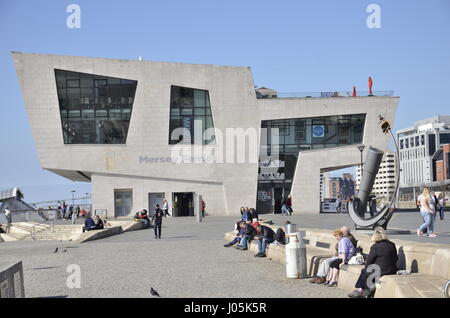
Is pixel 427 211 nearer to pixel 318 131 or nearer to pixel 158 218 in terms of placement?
pixel 158 218

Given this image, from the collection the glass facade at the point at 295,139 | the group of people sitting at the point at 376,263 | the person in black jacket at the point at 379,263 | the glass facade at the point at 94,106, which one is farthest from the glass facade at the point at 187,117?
the person in black jacket at the point at 379,263

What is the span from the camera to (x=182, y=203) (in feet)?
173

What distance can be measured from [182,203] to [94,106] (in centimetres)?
1026

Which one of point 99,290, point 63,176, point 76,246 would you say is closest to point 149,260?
point 99,290

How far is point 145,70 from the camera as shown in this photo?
50719 mm

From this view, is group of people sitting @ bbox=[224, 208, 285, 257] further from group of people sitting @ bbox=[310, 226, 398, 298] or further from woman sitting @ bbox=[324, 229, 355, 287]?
group of people sitting @ bbox=[310, 226, 398, 298]

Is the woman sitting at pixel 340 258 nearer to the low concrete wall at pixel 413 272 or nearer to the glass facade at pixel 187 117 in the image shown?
the low concrete wall at pixel 413 272

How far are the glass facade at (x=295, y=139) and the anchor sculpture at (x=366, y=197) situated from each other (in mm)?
28766

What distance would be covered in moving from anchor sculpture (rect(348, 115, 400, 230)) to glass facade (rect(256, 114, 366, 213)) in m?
28.8

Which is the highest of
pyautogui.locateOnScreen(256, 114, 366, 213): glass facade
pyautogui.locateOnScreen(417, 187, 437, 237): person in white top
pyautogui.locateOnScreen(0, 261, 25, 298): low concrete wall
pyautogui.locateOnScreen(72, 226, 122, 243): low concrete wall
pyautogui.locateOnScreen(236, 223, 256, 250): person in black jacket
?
pyautogui.locateOnScreen(256, 114, 366, 213): glass facade

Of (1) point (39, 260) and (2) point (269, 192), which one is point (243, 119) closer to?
(2) point (269, 192)

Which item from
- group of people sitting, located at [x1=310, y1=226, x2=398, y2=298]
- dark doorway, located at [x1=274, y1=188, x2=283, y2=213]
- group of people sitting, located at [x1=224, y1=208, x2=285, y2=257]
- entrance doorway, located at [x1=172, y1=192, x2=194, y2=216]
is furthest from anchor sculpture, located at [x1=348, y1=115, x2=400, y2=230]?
entrance doorway, located at [x1=172, y1=192, x2=194, y2=216]

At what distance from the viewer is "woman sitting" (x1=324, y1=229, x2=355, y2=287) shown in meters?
12.9

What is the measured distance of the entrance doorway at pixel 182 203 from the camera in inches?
2063
